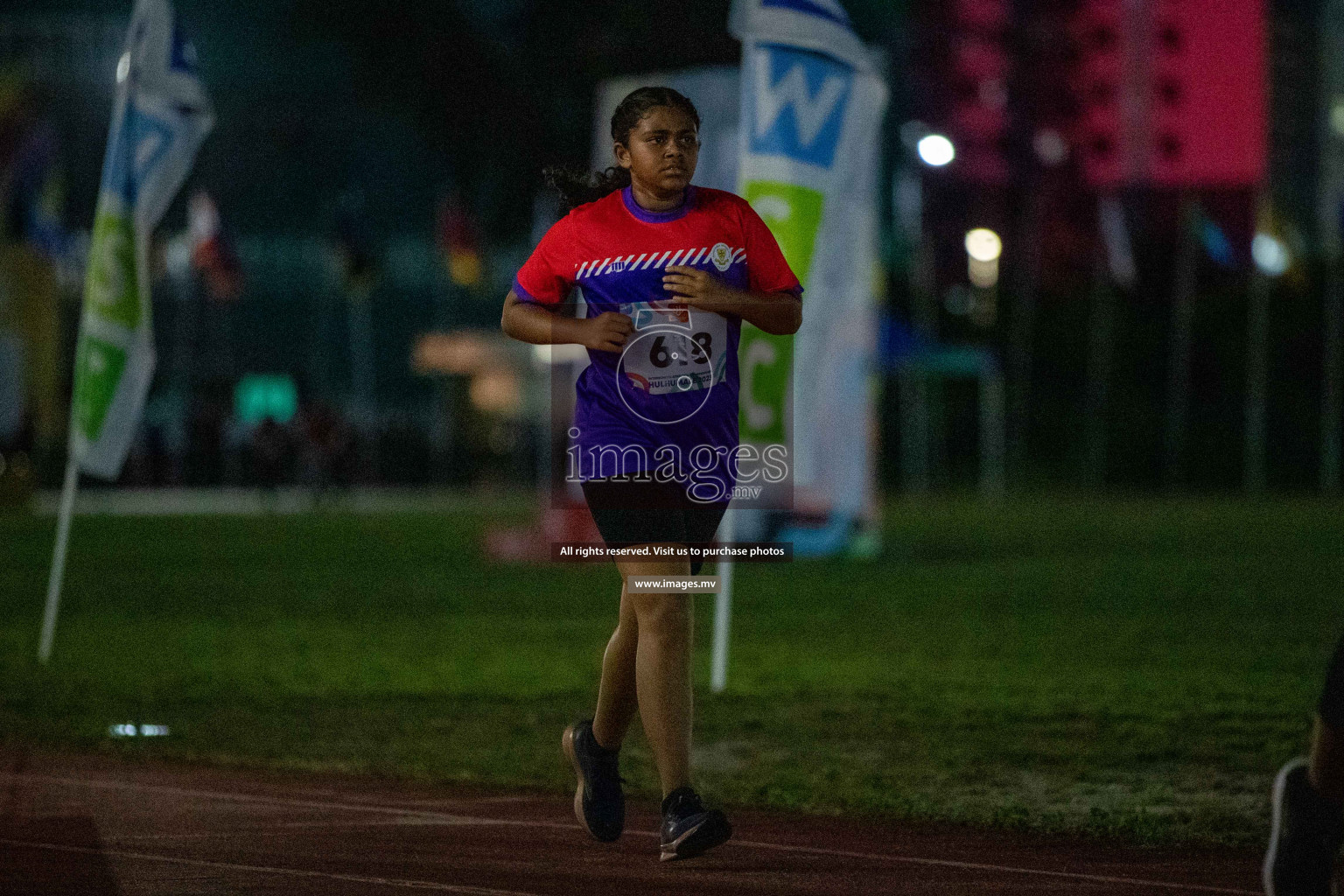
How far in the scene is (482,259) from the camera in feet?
154

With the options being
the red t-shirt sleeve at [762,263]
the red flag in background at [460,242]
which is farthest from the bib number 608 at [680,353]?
the red flag in background at [460,242]

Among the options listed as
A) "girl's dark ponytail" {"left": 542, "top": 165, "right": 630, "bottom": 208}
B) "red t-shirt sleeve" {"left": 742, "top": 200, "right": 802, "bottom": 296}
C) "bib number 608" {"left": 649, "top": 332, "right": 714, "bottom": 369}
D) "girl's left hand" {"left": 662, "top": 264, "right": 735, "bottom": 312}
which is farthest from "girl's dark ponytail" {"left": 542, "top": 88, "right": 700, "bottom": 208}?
"bib number 608" {"left": 649, "top": 332, "right": 714, "bottom": 369}

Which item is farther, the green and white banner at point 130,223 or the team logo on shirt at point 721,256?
the green and white banner at point 130,223

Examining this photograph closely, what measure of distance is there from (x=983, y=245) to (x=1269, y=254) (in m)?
8.91

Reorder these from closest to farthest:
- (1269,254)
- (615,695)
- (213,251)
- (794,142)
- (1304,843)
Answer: (1304,843)
(615,695)
(794,142)
(1269,254)
(213,251)

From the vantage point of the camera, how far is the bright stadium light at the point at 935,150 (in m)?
19.8

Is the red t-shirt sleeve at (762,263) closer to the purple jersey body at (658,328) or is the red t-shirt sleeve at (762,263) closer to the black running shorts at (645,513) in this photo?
the purple jersey body at (658,328)

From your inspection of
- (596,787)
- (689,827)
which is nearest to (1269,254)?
(596,787)

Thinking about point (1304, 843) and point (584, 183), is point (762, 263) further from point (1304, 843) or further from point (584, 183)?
point (1304, 843)

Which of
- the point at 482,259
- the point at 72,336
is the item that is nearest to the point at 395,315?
the point at 72,336

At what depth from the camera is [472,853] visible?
6.20m

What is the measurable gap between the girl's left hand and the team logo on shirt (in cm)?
10

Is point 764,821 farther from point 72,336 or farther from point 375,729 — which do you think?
point 72,336

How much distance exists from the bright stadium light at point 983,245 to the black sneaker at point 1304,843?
157 ft
